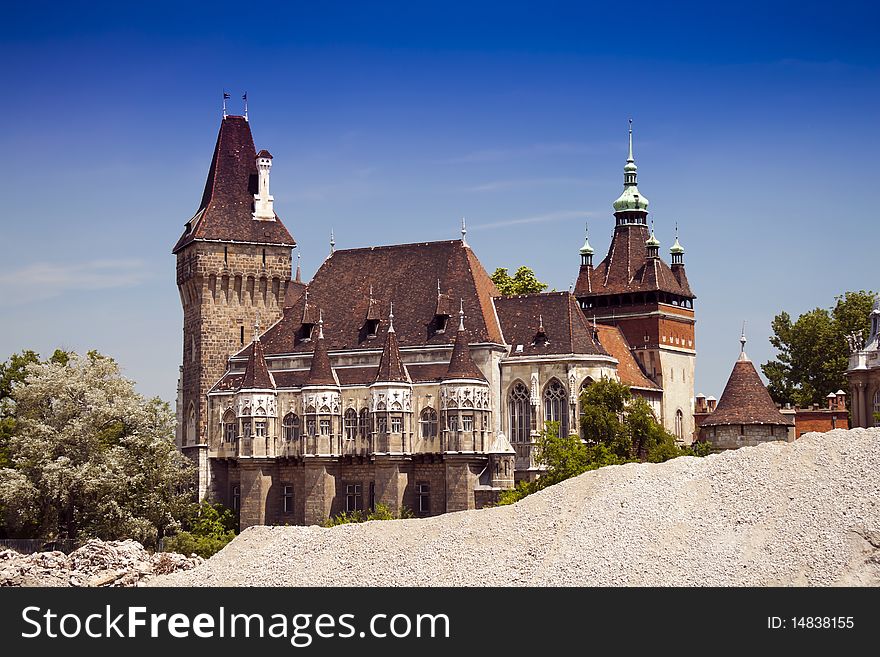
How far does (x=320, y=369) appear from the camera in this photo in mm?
99000

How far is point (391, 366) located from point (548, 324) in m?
9.19

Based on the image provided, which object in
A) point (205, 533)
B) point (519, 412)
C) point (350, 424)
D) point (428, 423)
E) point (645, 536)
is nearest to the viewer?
point (645, 536)

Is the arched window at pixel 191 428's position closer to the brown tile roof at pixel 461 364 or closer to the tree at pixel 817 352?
the brown tile roof at pixel 461 364

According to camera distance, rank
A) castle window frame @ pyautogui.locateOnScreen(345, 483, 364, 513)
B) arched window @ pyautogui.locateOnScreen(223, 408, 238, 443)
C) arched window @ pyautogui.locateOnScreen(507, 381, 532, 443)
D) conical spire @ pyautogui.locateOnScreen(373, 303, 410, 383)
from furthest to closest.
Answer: arched window @ pyautogui.locateOnScreen(223, 408, 238, 443), arched window @ pyautogui.locateOnScreen(507, 381, 532, 443), castle window frame @ pyautogui.locateOnScreen(345, 483, 364, 513), conical spire @ pyautogui.locateOnScreen(373, 303, 410, 383)

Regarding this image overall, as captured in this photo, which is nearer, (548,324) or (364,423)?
(364,423)

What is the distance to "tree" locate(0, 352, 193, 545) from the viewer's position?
8819cm

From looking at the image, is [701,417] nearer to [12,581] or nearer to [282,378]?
A: [282,378]

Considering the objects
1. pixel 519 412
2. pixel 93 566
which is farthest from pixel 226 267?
pixel 93 566

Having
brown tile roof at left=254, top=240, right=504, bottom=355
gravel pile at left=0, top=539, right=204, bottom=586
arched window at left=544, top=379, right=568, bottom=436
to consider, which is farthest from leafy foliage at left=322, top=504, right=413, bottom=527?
Answer: gravel pile at left=0, top=539, right=204, bottom=586

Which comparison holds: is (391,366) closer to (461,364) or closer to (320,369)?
(461,364)

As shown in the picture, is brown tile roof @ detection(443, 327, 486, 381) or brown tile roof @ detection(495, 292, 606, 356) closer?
brown tile roof @ detection(443, 327, 486, 381)

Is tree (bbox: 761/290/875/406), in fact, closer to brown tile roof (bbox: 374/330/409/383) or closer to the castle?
the castle

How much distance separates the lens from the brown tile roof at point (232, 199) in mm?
105875

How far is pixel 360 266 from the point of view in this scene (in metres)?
106
